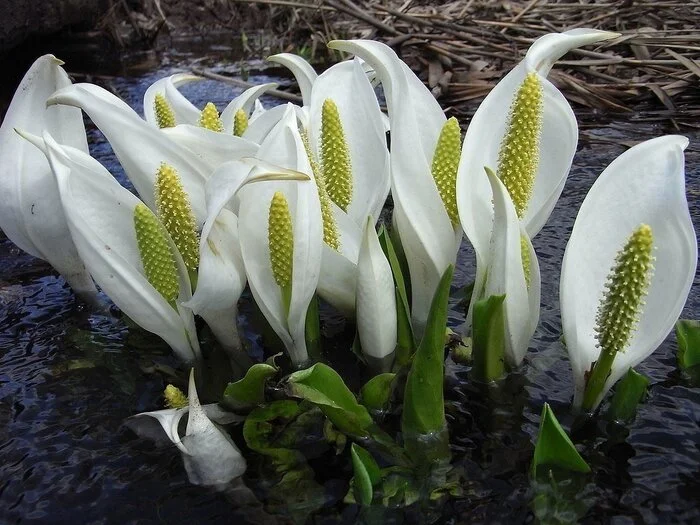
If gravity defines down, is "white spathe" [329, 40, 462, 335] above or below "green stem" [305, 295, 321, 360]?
above

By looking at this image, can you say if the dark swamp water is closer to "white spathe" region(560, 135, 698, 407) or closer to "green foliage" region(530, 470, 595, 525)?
"green foliage" region(530, 470, 595, 525)

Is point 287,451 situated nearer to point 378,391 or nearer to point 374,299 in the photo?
point 378,391

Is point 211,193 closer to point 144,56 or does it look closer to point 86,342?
point 86,342

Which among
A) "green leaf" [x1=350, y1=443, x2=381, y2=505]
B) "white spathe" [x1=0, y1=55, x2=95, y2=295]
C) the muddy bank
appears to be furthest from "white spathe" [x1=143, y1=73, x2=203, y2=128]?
the muddy bank

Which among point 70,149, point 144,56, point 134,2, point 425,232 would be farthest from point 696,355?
point 134,2

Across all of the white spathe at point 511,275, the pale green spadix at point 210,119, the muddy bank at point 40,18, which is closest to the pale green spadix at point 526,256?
the white spathe at point 511,275

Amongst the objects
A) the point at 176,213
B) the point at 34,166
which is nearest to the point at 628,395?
the point at 176,213
